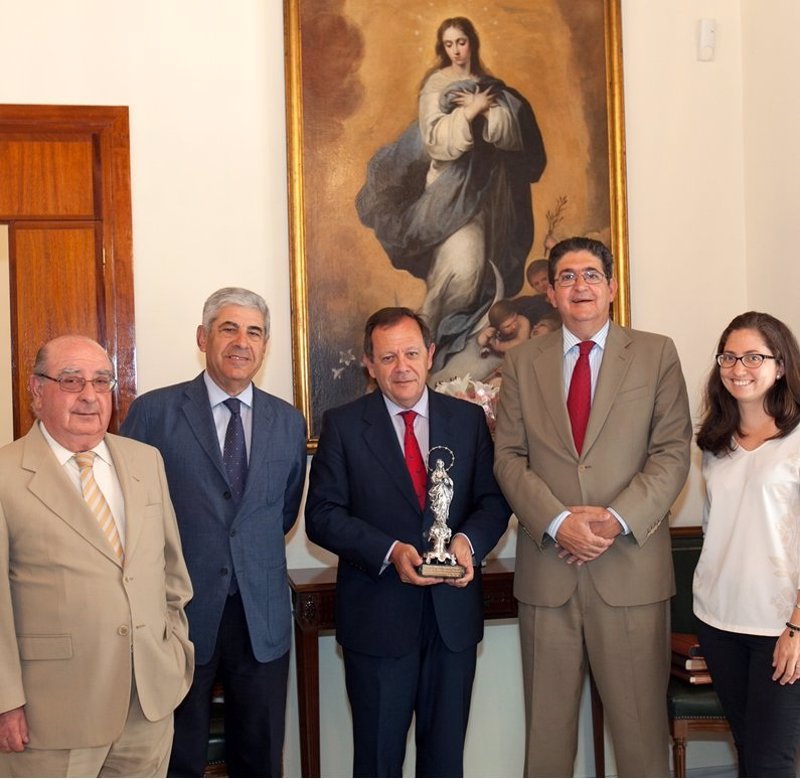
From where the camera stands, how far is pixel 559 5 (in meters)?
4.74

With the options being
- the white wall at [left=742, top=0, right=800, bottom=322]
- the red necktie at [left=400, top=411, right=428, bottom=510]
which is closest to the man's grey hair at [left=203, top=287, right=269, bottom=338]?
the red necktie at [left=400, top=411, right=428, bottom=510]

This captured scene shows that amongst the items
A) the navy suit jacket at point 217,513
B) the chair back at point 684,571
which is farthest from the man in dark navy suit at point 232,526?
the chair back at point 684,571

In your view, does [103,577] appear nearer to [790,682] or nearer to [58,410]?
[58,410]

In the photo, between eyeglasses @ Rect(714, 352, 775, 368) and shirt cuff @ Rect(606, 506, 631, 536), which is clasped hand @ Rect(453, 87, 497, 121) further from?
shirt cuff @ Rect(606, 506, 631, 536)

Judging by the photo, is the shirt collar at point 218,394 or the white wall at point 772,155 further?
the white wall at point 772,155

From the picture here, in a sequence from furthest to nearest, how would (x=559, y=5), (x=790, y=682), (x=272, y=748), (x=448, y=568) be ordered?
(x=559, y=5) < (x=272, y=748) < (x=448, y=568) < (x=790, y=682)

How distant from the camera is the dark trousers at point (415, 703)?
10.6ft

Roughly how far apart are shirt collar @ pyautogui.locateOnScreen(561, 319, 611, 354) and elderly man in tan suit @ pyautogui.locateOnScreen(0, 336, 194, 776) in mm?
1538

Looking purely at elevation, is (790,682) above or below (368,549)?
below

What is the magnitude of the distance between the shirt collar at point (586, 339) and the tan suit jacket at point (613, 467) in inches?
1.1

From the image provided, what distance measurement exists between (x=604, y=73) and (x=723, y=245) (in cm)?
103

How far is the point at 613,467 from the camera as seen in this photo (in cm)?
332

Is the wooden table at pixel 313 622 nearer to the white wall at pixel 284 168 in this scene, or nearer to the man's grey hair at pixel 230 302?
the white wall at pixel 284 168

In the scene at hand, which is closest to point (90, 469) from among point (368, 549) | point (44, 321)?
point (368, 549)
